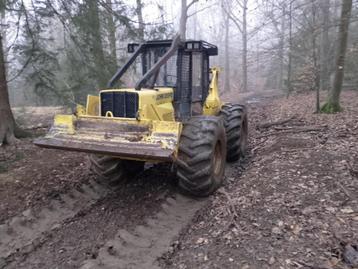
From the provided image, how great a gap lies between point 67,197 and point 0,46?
5174mm

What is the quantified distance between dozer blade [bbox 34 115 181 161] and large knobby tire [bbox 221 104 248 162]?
2.78 meters

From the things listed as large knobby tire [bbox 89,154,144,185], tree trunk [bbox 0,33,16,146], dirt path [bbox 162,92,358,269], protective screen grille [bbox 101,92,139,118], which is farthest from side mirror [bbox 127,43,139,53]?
tree trunk [bbox 0,33,16,146]

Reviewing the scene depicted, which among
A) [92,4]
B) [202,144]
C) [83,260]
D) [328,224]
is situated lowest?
[83,260]

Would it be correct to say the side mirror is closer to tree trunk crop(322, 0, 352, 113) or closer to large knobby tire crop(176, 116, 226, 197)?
large knobby tire crop(176, 116, 226, 197)

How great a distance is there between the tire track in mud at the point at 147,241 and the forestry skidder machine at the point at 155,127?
40 centimetres

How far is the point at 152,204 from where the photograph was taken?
5715 millimetres

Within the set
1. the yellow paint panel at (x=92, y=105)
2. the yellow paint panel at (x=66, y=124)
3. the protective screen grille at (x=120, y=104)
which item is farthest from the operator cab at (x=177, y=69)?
the yellow paint panel at (x=66, y=124)

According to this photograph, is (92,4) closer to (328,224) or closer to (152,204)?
(152,204)

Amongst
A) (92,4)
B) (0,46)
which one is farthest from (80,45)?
(0,46)

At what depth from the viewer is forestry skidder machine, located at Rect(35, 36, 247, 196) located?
5062 mm

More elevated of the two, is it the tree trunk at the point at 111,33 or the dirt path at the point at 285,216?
the tree trunk at the point at 111,33

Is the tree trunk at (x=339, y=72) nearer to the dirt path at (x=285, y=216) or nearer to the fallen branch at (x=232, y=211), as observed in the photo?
the dirt path at (x=285, y=216)

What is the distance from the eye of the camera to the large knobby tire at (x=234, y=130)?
762 centimetres

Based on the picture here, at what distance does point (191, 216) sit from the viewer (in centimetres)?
532
